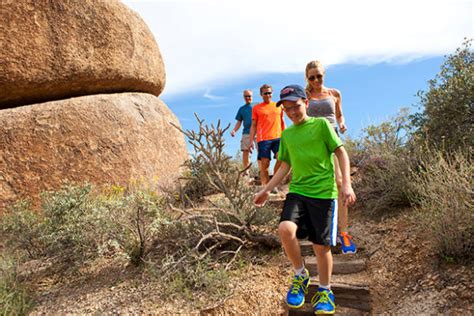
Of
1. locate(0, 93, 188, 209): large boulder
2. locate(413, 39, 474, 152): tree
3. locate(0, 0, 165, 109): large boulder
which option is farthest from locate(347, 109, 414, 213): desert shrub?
locate(0, 0, 165, 109): large boulder

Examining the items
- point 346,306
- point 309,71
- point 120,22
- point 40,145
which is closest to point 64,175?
point 40,145

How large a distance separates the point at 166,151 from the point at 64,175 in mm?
2210

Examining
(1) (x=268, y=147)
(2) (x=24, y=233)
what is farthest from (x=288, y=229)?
(2) (x=24, y=233)

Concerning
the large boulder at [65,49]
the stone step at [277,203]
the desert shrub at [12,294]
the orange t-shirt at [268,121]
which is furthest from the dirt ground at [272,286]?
the large boulder at [65,49]

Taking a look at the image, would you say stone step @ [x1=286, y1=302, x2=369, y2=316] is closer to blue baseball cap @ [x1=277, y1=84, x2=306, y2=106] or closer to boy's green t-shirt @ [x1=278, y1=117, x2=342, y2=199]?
boy's green t-shirt @ [x1=278, y1=117, x2=342, y2=199]

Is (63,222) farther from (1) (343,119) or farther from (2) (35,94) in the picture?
(1) (343,119)

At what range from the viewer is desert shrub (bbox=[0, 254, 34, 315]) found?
4086 millimetres

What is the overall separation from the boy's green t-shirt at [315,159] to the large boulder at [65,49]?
224 inches

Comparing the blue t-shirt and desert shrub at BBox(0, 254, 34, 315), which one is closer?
desert shrub at BBox(0, 254, 34, 315)

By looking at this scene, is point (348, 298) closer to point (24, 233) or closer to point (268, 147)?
point (268, 147)

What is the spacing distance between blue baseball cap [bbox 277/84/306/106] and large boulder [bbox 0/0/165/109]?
551cm

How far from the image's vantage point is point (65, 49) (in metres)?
7.21

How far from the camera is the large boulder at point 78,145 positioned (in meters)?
6.62

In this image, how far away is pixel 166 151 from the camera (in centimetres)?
836
